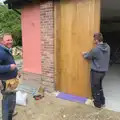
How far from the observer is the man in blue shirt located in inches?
152

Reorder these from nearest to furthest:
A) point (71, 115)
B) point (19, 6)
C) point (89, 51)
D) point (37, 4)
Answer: point (71, 115), point (89, 51), point (37, 4), point (19, 6)

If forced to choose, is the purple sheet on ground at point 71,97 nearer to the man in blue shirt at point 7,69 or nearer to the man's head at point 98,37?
the man's head at point 98,37

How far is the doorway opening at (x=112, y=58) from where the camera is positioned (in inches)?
233

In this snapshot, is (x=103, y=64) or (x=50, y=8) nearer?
(x=103, y=64)

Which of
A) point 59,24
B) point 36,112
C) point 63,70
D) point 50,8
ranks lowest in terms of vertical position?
point 36,112

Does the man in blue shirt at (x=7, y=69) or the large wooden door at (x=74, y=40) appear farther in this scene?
the large wooden door at (x=74, y=40)

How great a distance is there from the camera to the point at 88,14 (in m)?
5.61

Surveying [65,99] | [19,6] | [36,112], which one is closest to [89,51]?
[65,99]

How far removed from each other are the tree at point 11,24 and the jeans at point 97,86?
498 inches

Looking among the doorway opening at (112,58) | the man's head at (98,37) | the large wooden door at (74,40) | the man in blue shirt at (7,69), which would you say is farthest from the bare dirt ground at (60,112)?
the man's head at (98,37)

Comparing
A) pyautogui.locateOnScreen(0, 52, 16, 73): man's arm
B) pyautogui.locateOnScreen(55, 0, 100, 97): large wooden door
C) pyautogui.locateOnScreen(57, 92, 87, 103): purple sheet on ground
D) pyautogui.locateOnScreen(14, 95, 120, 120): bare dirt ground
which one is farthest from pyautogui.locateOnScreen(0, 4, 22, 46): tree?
pyautogui.locateOnScreen(0, 52, 16, 73): man's arm

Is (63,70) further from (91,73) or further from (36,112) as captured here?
(36,112)

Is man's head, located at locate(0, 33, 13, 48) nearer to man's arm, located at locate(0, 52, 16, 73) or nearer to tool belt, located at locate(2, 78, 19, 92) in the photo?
man's arm, located at locate(0, 52, 16, 73)

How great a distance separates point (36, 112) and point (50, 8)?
265 cm
